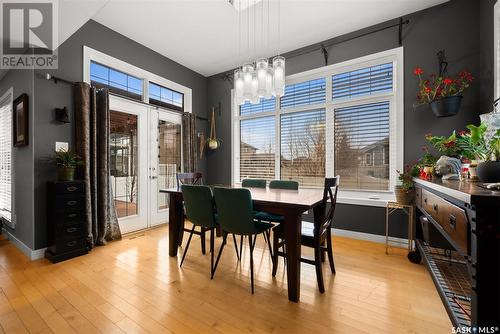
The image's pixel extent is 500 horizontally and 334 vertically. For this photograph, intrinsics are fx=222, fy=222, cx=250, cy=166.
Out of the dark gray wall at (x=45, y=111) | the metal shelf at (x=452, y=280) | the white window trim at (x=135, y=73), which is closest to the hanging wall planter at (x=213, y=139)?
the white window trim at (x=135, y=73)

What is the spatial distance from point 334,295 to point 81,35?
430cm

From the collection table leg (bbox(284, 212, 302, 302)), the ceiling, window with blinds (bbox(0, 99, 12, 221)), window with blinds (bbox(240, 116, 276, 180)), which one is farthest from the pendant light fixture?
window with blinds (bbox(0, 99, 12, 221))

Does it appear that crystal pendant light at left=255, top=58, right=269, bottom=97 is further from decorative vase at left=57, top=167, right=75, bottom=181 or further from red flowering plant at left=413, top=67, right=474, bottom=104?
decorative vase at left=57, top=167, right=75, bottom=181

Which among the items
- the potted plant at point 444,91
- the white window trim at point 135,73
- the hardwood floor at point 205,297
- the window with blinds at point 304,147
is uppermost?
the white window trim at point 135,73

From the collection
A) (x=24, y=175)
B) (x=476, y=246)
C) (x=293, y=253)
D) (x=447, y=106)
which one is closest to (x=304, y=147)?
(x=447, y=106)

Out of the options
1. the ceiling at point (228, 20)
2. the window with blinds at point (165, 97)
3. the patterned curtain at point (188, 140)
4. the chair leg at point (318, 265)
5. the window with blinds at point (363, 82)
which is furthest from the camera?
the patterned curtain at point (188, 140)

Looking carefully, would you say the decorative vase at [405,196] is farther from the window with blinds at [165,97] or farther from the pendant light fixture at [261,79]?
→ the window with blinds at [165,97]

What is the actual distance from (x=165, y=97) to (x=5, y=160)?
277 centimetres

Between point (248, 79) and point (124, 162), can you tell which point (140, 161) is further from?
point (248, 79)

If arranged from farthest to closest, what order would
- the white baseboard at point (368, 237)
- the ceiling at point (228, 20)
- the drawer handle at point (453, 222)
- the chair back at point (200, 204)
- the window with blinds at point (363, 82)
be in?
the window with blinds at point (363, 82), the white baseboard at point (368, 237), the ceiling at point (228, 20), the chair back at point (200, 204), the drawer handle at point (453, 222)

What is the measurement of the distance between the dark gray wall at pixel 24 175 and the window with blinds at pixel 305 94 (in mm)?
3590

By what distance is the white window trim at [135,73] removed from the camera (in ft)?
10.0

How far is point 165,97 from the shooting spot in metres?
4.30

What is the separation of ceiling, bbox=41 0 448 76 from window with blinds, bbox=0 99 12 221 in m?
1.94
